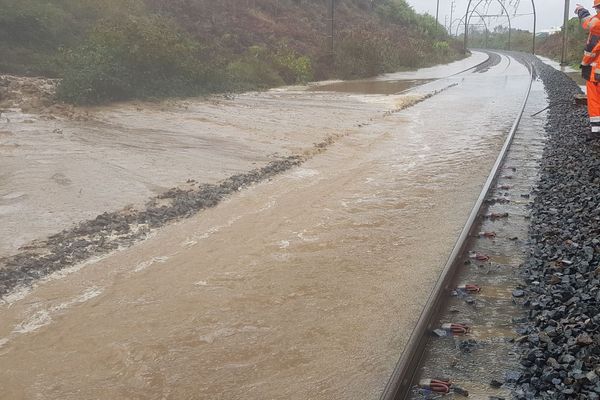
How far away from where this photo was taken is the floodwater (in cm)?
411

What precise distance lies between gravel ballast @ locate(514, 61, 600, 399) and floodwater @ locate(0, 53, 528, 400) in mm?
928

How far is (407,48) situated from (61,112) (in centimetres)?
3488

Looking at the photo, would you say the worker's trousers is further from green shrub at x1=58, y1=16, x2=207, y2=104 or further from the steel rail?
green shrub at x1=58, y1=16, x2=207, y2=104

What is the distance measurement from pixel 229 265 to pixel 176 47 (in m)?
13.2

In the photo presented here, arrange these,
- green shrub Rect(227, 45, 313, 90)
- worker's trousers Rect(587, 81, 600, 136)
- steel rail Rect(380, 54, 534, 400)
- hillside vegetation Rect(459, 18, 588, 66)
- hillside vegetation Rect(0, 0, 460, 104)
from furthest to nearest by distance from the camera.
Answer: hillside vegetation Rect(459, 18, 588, 66) → green shrub Rect(227, 45, 313, 90) → hillside vegetation Rect(0, 0, 460, 104) → worker's trousers Rect(587, 81, 600, 136) → steel rail Rect(380, 54, 534, 400)

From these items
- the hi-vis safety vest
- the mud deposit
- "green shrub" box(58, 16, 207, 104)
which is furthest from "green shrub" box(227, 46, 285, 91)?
the hi-vis safety vest

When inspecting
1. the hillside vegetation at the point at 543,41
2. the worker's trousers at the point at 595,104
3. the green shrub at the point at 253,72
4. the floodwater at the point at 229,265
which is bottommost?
the floodwater at the point at 229,265

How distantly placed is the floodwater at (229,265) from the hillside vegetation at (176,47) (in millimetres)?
3292

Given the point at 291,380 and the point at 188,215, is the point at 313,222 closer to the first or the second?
the point at 188,215

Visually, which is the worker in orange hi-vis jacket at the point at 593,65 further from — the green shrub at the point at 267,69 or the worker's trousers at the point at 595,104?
the green shrub at the point at 267,69

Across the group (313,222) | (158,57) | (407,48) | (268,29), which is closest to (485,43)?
(407,48)

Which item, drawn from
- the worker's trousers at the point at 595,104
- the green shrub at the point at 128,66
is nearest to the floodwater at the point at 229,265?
the green shrub at the point at 128,66

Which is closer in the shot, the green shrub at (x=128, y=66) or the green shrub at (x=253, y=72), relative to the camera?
the green shrub at (x=128, y=66)

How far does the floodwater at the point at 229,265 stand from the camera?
162 inches
